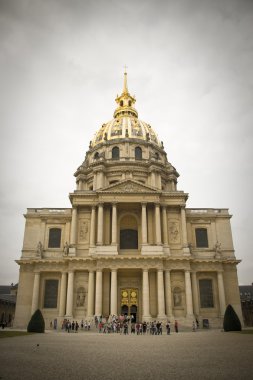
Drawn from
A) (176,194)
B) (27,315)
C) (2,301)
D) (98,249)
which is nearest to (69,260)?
(98,249)

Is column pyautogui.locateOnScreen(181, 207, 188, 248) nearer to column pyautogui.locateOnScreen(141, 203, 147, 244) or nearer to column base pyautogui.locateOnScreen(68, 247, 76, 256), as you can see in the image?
column pyautogui.locateOnScreen(141, 203, 147, 244)

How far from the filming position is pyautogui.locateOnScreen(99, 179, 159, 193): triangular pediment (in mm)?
42562

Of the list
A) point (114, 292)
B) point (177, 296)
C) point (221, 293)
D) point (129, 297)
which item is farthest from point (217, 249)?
point (114, 292)

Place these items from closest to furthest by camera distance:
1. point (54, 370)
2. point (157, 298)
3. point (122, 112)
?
point (54, 370)
point (157, 298)
point (122, 112)

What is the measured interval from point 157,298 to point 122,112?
40463mm

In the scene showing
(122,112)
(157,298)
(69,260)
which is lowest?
(157,298)

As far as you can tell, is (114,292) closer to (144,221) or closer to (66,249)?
(66,249)

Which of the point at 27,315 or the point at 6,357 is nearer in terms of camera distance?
the point at 6,357

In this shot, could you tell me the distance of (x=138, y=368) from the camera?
934 cm

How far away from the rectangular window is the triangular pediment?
12.9 m

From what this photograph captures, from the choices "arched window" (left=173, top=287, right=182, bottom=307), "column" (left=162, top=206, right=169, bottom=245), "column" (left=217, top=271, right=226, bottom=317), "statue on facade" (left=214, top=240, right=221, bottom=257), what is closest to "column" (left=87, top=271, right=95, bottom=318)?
"arched window" (left=173, top=287, right=182, bottom=307)

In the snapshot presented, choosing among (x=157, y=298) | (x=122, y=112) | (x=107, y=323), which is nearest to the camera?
(x=107, y=323)

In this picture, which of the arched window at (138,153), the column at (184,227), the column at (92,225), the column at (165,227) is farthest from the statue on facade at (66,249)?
the arched window at (138,153)

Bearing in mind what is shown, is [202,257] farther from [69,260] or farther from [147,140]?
[147,140]
